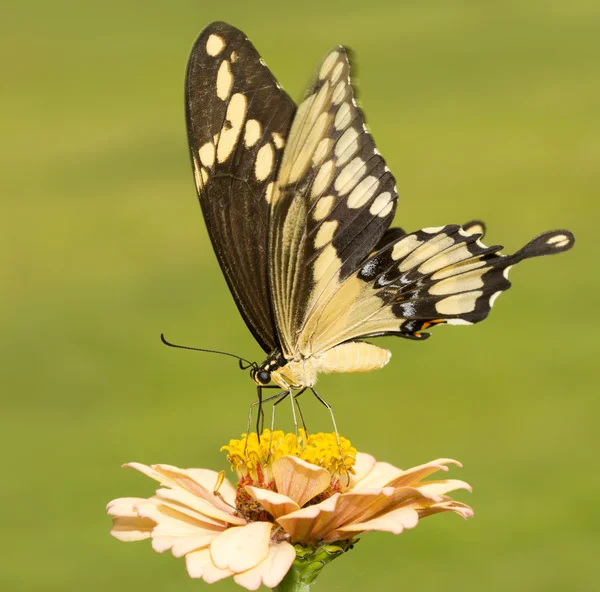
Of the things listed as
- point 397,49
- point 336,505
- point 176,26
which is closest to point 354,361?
point 336,505

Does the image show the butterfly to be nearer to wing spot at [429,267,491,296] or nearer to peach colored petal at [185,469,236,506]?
wing spot at [429,267,491,296]

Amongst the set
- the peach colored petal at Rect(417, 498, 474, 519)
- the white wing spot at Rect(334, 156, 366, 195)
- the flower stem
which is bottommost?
the flower stem

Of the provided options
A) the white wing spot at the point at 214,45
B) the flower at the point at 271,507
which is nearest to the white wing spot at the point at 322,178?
the white wing spot at the point at 214,45


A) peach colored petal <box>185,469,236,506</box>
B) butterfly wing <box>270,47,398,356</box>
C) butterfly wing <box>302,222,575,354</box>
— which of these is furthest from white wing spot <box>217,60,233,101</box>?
peach colored petal <box>185,469,236,506</box>

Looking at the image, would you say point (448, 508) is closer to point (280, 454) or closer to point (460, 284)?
point (280, 454)

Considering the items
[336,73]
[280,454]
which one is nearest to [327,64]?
[336,73]

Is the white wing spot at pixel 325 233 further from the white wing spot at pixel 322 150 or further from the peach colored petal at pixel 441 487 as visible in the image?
the peach colored petal at pixel 441 487

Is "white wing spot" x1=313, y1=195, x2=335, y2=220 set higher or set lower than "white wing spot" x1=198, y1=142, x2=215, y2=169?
lower
